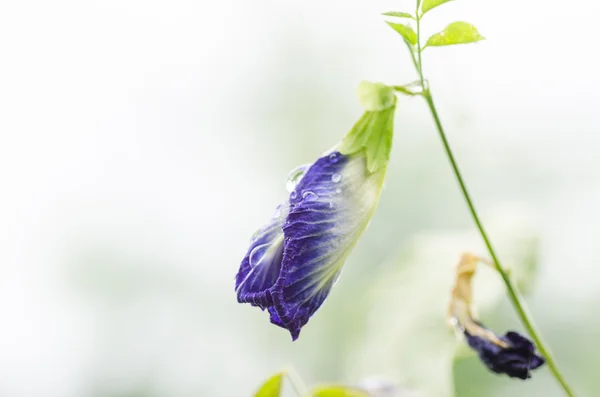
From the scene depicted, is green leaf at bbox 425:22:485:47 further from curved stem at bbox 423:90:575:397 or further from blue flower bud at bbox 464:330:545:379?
blue flower bud at bbox 464:330:545:379

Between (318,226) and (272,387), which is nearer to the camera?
(318,226)

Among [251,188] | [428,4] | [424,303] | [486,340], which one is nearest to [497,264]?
[486,340]

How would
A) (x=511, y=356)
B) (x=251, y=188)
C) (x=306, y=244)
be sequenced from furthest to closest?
(x=251, y=188), (x=511, y=356), (x=306, y=244)

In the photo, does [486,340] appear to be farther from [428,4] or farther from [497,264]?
[428,4]

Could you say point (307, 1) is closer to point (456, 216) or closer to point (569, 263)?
point (456, 216)

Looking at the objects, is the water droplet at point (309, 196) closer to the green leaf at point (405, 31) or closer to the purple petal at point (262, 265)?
the purple petal at point (262, 265)

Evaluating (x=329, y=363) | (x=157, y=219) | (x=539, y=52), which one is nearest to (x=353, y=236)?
(x=539, y=52)
